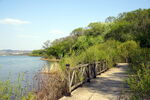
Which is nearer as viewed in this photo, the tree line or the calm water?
the tree line

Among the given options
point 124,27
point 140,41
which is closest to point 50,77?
point 140,41

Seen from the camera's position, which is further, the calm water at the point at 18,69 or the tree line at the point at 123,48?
the calm water at the point at 18,69

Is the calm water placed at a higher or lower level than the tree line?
lower

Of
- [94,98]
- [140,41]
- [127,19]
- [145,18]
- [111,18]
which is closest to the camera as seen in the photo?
[94,98]

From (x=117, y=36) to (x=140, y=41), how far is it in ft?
41.9

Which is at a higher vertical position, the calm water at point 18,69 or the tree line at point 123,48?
the tree line at point 123,48

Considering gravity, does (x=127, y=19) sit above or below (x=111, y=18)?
below

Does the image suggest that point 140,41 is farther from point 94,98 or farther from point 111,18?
point 111,18

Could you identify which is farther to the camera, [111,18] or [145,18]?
[111,18]

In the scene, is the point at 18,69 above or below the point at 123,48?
below

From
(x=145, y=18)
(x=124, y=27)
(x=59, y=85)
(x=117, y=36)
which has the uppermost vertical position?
(x=145, y=18)

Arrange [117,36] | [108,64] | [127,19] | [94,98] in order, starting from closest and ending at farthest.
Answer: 1. [94,98]
2. [108,64]
3. [117,36]
4. [127,19]

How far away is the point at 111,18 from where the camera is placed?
181 feet

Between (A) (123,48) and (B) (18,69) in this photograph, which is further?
(A) (123,48)
